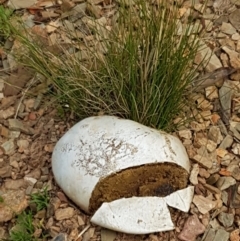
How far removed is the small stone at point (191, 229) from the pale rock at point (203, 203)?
0.10 feet

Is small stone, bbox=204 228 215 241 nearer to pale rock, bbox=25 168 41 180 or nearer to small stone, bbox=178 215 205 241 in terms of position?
small stone, bbox=178 215 205 241

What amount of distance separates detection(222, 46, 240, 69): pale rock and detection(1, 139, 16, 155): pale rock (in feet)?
2.29

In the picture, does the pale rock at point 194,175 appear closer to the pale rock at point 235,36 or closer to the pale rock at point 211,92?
the pale rock at point 211,92

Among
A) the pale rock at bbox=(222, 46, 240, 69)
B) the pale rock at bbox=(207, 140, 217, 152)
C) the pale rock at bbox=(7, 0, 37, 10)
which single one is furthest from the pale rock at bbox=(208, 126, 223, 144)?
the pale rock at bbox=(7, 0, 37, 10)

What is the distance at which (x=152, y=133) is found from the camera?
179 centimetres

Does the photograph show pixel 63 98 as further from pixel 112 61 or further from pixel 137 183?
pixel 137 183

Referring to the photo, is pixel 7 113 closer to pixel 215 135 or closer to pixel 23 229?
pixel 23 229

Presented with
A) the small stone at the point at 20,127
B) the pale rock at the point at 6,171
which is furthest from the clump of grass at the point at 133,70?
the pale rock at the point at 6,171

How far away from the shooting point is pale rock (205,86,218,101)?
198 cm

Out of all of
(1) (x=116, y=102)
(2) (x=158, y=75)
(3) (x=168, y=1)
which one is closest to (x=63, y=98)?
(1) (x=116, y=102)

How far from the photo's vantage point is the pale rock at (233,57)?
2.01 m

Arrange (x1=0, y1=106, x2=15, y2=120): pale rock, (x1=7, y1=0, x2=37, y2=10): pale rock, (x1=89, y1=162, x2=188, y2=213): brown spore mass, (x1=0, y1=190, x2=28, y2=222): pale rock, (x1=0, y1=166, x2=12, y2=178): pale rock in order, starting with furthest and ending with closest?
(x1=7, y1=0, x2=37, y2=10): pale rock
(x1=0, y1=106, x2=15, y2=120): pale rock
(x1=0, y1=166, x2=12, y2=178): pale rock
(x1=0, y1=190, x2=28, y2=222): pale rock
(x1=89, y1=162, x2=188, y2=213): brown spore mass

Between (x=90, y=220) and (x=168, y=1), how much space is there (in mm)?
733

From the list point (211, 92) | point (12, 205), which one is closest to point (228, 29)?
point (211, 92)
